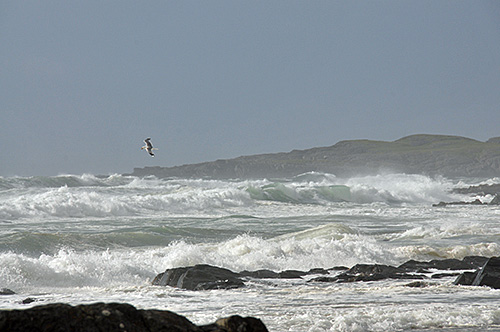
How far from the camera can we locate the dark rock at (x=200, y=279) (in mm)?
8859

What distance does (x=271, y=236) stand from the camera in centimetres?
1791

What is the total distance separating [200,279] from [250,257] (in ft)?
10.9

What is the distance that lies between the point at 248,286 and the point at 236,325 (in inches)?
231

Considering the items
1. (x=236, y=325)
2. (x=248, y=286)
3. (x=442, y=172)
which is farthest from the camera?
(x=442, y=172)

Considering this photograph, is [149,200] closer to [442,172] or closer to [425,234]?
[425,234]

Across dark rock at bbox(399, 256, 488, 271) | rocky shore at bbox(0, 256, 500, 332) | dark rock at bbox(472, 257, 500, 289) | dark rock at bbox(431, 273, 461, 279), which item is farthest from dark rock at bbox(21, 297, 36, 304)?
dark rock at bbox(399, 256, 488, 271)

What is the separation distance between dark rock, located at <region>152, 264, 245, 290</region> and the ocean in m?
0.25

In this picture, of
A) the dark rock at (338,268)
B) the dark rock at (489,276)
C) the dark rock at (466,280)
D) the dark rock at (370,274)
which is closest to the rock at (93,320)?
the dark rock at (489,276)

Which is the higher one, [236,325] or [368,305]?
[236,325]

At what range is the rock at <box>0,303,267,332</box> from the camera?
2.98m

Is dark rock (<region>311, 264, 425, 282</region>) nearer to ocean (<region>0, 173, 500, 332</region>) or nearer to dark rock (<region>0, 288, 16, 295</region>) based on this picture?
ocean (<region>0, 173, 500, 332</region>)

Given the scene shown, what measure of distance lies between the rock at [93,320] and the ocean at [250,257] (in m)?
2.96

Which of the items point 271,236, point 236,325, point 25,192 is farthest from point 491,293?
point 25,192

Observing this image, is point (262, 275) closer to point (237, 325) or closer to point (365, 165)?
point (237, 325)
